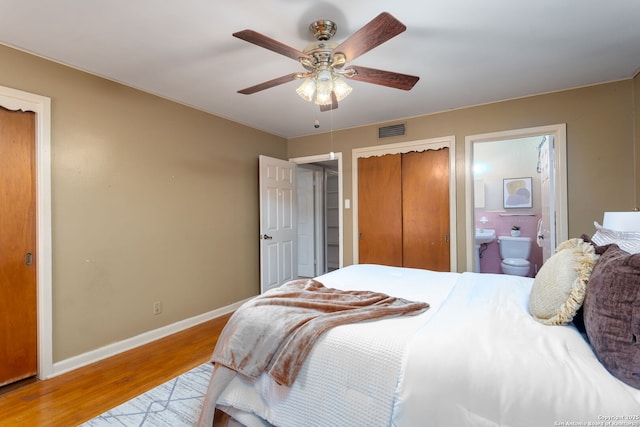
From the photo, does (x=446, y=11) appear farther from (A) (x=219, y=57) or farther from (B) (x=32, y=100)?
(B) (x=32, y=100)

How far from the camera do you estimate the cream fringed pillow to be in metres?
1.25

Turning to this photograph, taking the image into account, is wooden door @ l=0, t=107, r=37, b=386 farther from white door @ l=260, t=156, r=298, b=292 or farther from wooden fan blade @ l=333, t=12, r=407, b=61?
wooden fan blade @ l=333, t=12, r=407, b=61

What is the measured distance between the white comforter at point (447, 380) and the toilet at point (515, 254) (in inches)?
128

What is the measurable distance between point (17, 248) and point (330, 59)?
254cm

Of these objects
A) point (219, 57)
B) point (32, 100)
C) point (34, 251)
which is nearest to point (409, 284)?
point (219, 57)

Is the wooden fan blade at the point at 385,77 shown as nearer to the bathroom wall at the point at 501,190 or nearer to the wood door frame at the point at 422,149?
the wood door frame at the point at 422,149

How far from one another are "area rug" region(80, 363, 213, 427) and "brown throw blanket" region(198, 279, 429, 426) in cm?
39

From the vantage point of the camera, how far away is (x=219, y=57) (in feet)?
7.30

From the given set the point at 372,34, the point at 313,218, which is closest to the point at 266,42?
the point at 372,34

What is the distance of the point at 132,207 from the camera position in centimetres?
273

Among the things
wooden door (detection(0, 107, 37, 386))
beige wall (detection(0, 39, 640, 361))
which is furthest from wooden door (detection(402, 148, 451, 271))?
wooden door (detection(0, 107, 37, 386))

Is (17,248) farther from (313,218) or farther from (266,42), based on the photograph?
(313,218)

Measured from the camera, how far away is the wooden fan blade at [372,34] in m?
1.34

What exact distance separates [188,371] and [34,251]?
4.75 feet
